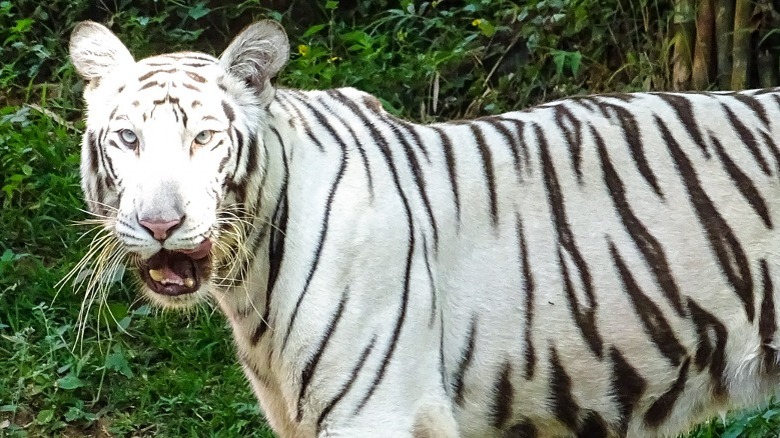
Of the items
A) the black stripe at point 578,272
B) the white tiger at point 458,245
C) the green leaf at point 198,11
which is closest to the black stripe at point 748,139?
the white tiger at point 458,245

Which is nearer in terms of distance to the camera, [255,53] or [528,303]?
[255,53]

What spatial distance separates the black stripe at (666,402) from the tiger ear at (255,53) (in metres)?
1.17

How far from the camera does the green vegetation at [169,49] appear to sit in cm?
394

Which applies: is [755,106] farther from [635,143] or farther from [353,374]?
[353,374]

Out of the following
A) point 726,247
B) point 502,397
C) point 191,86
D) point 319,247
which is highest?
point 191,86

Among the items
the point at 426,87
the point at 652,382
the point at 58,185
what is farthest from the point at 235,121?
the point at 426,87

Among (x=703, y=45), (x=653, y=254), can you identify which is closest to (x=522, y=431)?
(x=653, y=254)

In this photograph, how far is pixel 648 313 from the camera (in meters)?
2.64

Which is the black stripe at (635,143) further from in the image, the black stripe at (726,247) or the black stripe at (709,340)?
the black stripe at (709,340)

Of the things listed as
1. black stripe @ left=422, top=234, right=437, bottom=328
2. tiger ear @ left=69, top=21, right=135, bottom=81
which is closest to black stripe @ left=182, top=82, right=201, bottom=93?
tiger ear @ left=69, top=21, right=135, bottom=81

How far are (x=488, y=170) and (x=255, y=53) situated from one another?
1.99 feet

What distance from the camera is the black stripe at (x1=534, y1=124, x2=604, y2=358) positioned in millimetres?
2617

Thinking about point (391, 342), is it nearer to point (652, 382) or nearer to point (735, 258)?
point (652, 382)

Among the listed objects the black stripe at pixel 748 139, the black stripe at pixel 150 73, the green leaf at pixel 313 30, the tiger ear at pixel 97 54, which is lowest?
the green leaf at pixel 313 30
